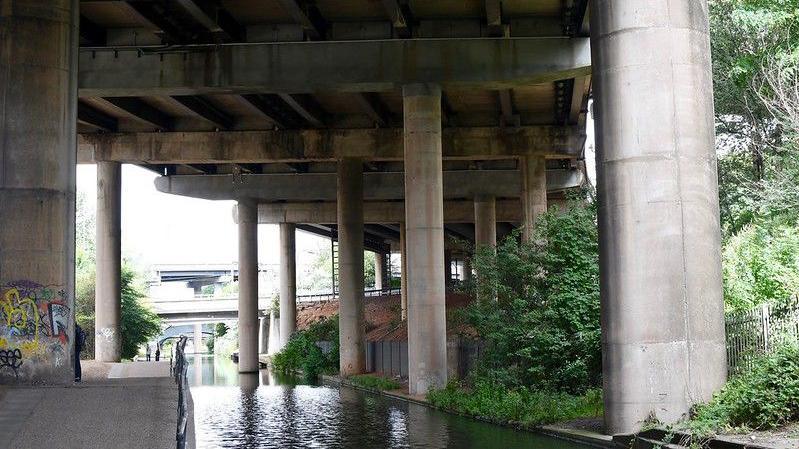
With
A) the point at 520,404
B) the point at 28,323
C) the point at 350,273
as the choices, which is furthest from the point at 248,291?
the point at 28,323

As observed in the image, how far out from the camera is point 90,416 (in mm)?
15578

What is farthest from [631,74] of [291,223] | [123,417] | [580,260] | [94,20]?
[291,223]

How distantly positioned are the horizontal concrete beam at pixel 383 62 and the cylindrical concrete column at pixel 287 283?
3399 cm

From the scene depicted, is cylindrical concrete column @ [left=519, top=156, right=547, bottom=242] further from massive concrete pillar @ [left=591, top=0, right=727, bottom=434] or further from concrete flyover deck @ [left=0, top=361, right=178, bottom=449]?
concrete flyover deck @ [left=0, top=361, right=178, bottom=449]

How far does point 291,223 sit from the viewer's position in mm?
64812

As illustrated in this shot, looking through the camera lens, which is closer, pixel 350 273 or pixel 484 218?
pixel 350 273

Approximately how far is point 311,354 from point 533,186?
14.4 m

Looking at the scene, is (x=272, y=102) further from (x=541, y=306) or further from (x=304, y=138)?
(x=541, y=306)

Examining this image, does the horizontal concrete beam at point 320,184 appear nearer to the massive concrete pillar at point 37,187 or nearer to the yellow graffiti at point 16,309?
the massive concrete pillar at point 37,187

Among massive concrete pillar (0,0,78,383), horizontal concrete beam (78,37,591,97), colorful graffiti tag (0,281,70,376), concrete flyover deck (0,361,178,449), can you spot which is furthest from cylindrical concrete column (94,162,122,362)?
concrete flyover deck (0,361,178,449)

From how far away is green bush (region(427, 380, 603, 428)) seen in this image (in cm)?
2048

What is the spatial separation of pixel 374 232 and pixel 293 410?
59384 millimetres

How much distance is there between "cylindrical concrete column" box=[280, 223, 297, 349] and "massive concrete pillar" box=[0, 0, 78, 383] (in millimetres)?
43441

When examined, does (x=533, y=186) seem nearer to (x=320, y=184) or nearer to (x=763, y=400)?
(x=320, y=184)
